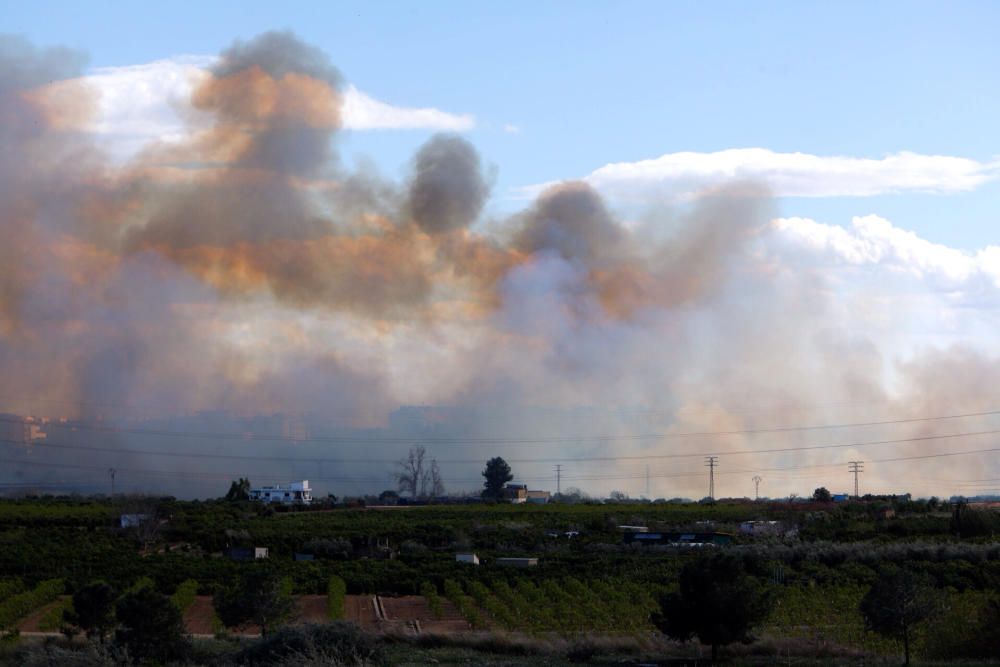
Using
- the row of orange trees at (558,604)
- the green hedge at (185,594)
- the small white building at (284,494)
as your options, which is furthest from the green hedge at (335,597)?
the small white building at (284,494)

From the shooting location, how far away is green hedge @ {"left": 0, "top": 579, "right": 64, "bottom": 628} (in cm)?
5288

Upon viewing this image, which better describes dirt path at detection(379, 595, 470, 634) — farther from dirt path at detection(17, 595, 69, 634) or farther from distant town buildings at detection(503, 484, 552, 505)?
distant town buildings at detection(503, 484, 552, 505)

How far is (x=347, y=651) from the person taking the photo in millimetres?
35719

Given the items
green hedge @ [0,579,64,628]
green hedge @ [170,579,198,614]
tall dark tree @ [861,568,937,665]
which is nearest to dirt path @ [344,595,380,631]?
green hedge @ [170,579,198,614]

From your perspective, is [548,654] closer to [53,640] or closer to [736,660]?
[736,660]

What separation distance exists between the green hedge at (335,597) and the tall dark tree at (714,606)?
16.5 meters

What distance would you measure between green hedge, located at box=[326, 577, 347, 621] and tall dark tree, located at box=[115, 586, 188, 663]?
47.7 ft

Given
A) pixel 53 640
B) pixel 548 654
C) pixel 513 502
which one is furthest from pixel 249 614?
pixel 513 502

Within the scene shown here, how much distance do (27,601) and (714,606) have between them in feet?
111

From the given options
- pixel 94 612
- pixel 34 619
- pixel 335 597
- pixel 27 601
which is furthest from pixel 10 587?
pixel 94 612

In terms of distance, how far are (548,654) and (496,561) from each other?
3569 cm

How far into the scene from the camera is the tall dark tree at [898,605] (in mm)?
39250

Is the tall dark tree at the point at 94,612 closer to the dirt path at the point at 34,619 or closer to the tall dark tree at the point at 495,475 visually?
the dirt path at the point at 34,619

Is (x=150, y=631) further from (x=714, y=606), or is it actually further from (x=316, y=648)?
(x=714, y=606)
